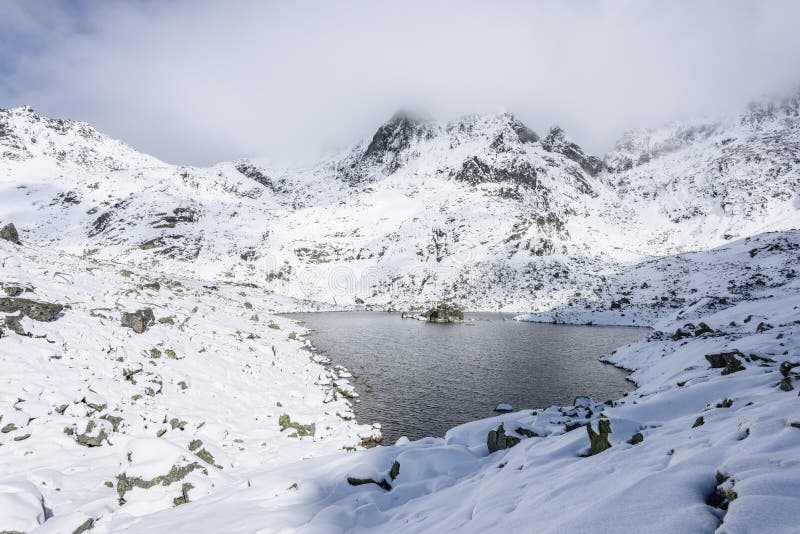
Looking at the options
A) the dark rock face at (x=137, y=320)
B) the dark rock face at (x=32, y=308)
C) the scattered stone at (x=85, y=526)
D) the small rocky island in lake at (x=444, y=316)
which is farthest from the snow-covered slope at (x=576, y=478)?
the small rocky island in lake at (x=444, y=316)

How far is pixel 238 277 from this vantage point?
15688 cm

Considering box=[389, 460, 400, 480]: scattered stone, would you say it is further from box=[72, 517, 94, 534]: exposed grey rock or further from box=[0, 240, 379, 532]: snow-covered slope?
box=[72, 517, 94, 534]: exposed grey rock

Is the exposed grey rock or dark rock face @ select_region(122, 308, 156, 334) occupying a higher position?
dark rock face @ select_region(122, 308, 156, 334)

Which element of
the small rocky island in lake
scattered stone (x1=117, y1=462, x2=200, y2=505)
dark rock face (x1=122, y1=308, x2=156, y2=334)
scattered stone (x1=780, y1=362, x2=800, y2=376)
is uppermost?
dark rock face (x1=122, y1=308, x2=156, y2=334)

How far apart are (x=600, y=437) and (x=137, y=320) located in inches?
1024

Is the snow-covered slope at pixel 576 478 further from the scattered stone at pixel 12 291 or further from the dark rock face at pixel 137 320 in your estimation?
the scattered stone at pixel 12 291

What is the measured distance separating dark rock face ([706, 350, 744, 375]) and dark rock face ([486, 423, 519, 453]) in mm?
11508

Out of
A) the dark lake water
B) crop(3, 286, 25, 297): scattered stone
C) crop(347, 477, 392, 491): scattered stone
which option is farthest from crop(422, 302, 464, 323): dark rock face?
crop(347, 477, 392, 491): scattered stone

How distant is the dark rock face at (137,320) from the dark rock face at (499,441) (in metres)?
22.0

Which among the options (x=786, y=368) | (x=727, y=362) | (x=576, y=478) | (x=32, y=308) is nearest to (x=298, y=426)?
(x=32, y=308)

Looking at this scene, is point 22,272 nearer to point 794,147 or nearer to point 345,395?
point 345,395

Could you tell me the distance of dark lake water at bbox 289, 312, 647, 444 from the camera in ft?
87.1

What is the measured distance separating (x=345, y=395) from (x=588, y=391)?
20045 mm

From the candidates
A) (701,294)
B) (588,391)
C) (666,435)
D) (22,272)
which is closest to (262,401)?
(22,272)
